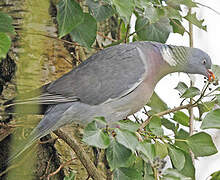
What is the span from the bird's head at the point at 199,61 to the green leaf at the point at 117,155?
2.02ft

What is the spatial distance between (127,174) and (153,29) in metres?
0.55

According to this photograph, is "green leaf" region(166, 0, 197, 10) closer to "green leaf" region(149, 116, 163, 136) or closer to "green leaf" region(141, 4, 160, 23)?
"green leaf" region(141, 4, 160, 23)

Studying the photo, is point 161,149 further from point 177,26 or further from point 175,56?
point 177,26

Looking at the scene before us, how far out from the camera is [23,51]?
4.53 feet

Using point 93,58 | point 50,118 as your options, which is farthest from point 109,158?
point 93,58

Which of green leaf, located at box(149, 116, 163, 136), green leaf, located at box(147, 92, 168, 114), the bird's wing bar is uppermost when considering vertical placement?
green leaf, located at box(149, 116, 163, 136)

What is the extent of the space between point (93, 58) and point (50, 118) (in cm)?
26

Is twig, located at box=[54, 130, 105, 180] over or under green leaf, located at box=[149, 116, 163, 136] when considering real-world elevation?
under

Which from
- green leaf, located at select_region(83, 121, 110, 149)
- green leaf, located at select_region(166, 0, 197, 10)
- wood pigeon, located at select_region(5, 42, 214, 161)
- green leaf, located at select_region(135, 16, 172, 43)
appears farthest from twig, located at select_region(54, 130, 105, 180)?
green leaf, located at select_region(166, 0, 197, 10)

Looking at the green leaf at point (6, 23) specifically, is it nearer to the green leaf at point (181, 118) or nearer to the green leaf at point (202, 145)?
the green leaf at point (202, 145)

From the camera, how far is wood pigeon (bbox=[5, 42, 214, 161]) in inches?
47.5

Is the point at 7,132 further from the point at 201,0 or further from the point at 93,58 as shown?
the point at 201,0

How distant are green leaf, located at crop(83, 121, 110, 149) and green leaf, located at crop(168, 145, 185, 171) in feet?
0.79

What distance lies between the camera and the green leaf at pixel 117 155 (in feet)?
2.94
